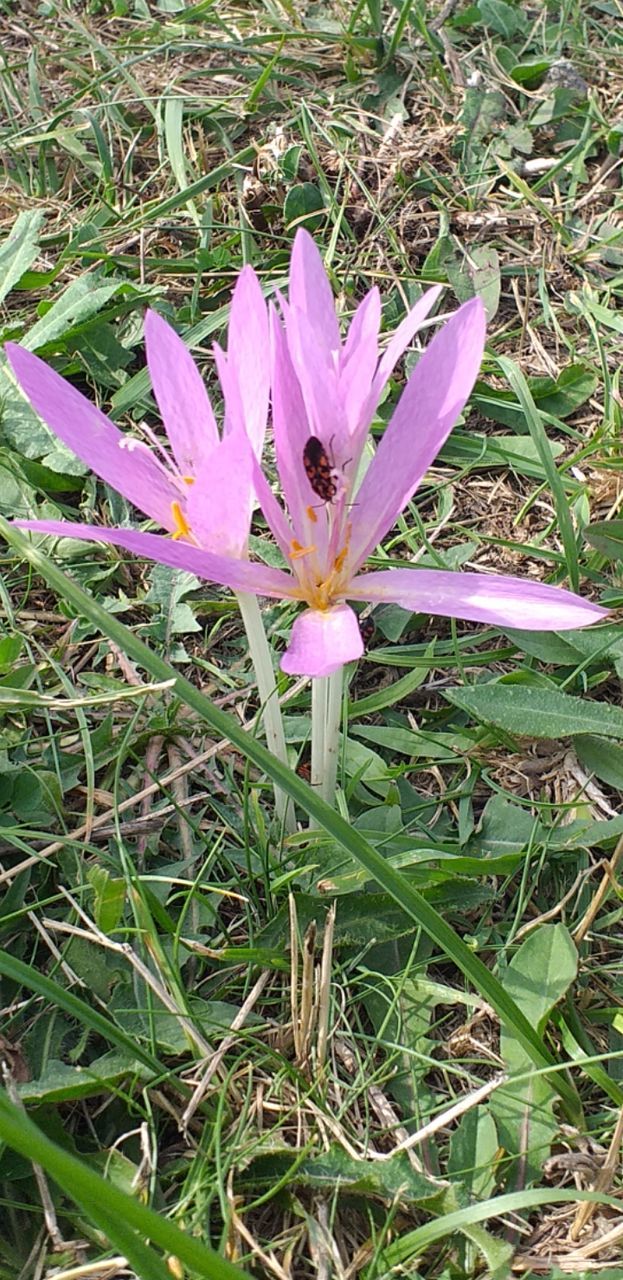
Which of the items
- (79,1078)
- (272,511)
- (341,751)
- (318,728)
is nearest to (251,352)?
(272,511)

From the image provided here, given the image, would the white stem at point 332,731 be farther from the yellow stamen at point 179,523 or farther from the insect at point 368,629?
the insect at point 368,629

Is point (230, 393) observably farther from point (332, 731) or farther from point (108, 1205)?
point (108, 1205)

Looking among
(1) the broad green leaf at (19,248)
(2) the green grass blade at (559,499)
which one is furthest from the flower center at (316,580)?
(1) the broad green leaf at (19,248)

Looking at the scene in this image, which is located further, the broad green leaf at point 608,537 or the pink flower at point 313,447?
the broad green leaf at point 608,537

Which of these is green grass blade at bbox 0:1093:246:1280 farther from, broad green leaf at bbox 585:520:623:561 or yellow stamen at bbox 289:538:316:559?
broad green leaf at bbox 585:520:623:561

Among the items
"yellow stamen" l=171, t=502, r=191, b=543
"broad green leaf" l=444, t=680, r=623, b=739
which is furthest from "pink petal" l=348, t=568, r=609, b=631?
→ "broad green leaf" l=444, t=680, r=623, b=739
